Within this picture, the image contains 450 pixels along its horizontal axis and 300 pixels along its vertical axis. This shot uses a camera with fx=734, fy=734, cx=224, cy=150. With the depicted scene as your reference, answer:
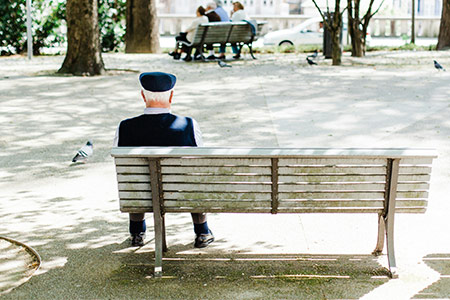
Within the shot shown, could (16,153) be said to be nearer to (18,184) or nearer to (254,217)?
(18,184)

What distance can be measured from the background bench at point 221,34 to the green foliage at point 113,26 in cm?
423

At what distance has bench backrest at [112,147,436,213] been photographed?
4.39m

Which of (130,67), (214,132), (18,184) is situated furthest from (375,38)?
(18,184)

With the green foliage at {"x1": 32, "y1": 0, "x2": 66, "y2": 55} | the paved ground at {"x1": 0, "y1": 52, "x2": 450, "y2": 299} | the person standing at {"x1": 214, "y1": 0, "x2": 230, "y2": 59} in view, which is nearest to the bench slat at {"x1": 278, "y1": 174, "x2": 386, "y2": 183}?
the paved ground at {"x1": 0, "y1": 52, "x2": 450, "y2": 299}

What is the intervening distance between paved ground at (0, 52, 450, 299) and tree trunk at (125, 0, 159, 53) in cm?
645

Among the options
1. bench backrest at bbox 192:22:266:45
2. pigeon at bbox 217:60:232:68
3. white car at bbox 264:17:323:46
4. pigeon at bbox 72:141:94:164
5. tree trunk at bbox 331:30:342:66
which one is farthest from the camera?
white car at bbox 264:17:323:46

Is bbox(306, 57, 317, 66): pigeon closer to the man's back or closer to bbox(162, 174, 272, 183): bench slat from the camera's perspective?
the man's back

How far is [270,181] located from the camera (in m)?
4.48

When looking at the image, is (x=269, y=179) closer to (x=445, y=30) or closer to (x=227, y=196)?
(x=227, y=196)

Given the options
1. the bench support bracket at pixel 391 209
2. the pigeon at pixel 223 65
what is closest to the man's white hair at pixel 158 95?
the bench support bracket at pixel 391 209

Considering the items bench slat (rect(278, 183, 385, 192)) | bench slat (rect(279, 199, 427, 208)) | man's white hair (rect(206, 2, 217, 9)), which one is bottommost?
bench slat (rect(279, 199, 427, 208))

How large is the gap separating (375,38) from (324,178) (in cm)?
3425

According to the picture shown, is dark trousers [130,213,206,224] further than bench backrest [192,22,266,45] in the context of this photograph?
No

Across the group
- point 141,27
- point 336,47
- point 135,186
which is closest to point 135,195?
point 135,186
